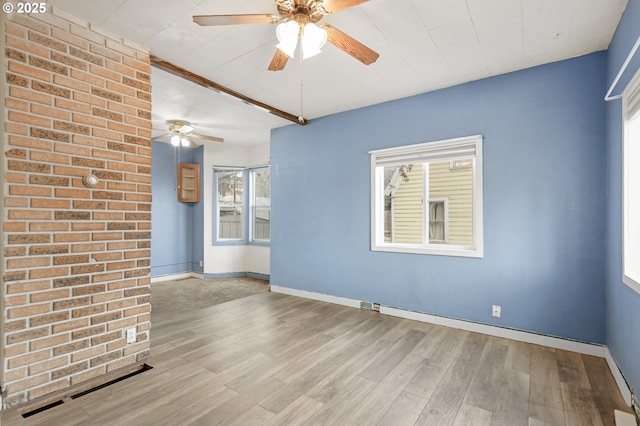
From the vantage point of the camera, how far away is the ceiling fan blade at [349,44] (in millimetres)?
1932

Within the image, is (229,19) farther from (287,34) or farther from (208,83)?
(208,83)

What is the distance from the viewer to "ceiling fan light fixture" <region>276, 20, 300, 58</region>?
184 cm

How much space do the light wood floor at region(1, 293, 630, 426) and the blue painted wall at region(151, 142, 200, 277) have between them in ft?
10.2

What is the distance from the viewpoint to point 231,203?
652cm

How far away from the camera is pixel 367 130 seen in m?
3.99

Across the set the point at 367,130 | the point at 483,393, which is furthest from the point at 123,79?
the point at 483,393

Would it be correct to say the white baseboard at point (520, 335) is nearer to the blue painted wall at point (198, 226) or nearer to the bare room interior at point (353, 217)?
the bare room interior at point (353, 217)

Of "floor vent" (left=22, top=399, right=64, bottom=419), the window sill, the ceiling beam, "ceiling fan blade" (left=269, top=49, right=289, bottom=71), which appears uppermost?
the ceiling beam

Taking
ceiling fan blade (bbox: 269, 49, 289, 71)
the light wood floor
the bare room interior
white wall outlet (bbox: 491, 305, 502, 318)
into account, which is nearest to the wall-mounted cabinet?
the bare room interior

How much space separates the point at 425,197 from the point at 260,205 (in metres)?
3.78

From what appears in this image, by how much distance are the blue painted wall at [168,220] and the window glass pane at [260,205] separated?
4.65ft

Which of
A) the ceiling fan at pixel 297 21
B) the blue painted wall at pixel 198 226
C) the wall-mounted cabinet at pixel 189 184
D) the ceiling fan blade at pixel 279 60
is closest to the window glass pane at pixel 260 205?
the blue painted wall at pixel 198 226

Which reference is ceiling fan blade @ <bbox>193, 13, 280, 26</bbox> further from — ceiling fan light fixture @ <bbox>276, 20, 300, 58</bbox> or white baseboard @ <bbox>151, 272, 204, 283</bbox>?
white baseboard @ <bbox>151, 272, 204, 283</bbox>

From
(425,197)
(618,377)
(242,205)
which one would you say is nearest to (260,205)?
(242,205)
